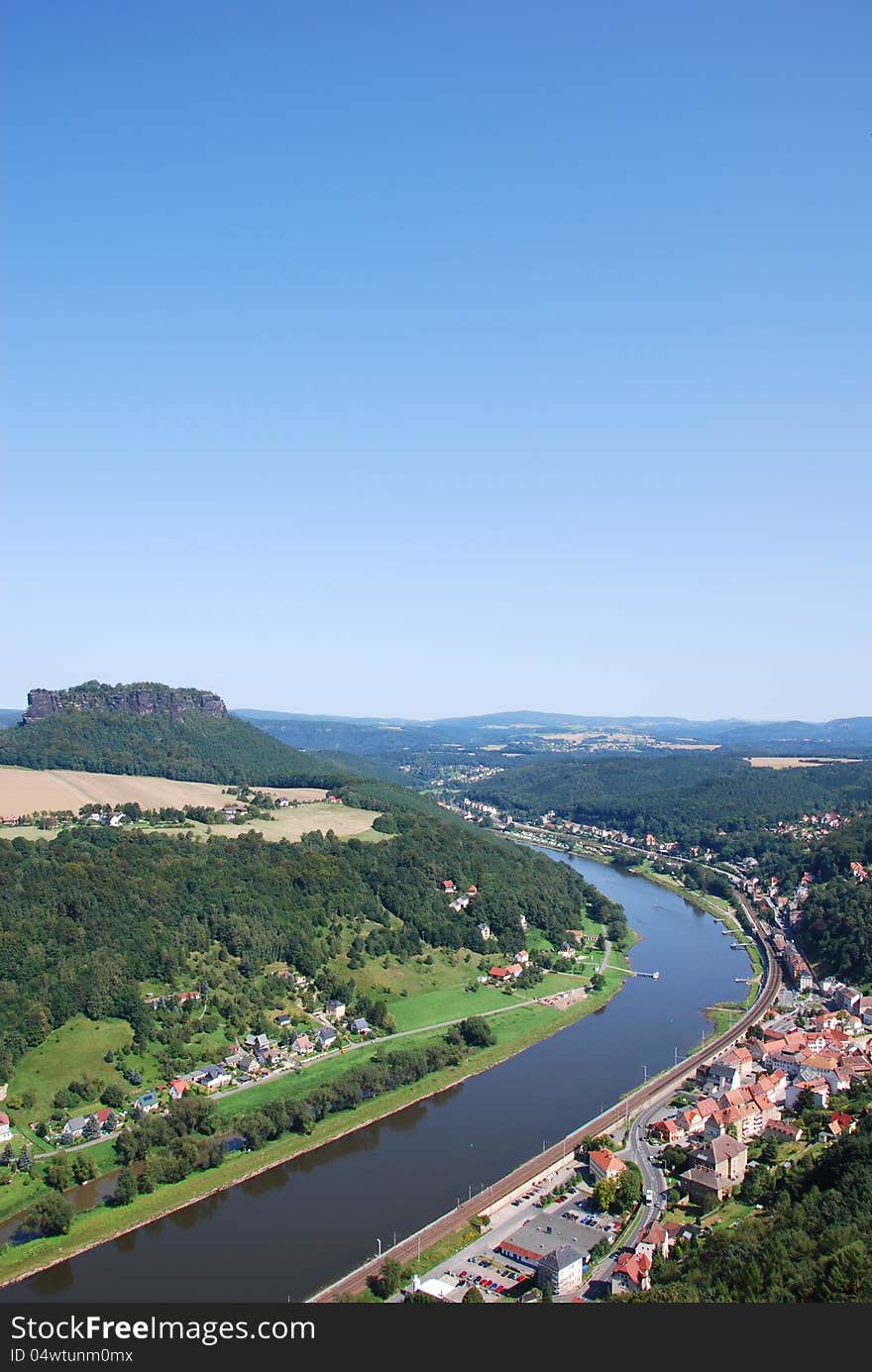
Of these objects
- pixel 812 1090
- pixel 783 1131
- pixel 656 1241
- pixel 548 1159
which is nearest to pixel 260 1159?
pixel 548 1159

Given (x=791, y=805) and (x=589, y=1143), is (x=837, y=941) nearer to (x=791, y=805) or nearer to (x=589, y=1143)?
(x=589, y=1143)

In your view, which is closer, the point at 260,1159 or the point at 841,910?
the point at 260,1159

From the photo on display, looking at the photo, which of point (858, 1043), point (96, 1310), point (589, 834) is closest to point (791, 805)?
point (589, 834)

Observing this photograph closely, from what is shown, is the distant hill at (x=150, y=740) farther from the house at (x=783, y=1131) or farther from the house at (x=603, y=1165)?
the house at (x=603, y=1165)

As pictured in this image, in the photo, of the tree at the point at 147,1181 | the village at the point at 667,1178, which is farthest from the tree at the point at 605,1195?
the tree at the point at 147,1181

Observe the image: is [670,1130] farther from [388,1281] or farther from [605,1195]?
[388,1281]

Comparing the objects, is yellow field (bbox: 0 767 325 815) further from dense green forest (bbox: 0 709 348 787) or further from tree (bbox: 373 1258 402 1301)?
tree (bbox: 373 1258 402 1301)
